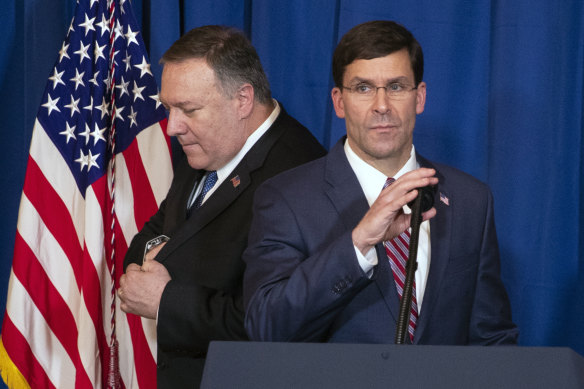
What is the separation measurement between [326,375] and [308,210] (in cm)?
88

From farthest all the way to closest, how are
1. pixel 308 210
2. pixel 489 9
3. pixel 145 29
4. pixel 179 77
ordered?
pixel 145 29 → pixel 489 9 → pixel 179 77 → pixel 308 210

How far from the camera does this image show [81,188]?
292 cm

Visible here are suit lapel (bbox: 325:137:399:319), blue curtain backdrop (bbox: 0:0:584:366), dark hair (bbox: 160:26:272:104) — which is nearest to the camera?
suit lapel (bbox: 325:137:399:319)

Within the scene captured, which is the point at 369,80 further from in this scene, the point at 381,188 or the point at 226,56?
the point at 226,56

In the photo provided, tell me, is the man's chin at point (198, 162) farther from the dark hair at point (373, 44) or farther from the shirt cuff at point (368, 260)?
the shirt cuff at point (368, 260)

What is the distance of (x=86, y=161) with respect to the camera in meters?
2.92

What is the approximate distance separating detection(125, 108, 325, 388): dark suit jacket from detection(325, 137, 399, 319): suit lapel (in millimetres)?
425

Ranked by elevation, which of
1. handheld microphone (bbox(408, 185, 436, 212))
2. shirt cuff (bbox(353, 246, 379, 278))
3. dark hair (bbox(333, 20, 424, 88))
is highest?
dark hair (bbox(333, 20, 424, 88))

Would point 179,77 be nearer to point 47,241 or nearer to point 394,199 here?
point 47,241

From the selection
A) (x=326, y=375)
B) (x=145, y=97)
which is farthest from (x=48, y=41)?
(x=326, y=375)

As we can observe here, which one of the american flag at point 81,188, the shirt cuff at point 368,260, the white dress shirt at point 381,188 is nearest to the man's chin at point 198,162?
the american flag at point 81,188

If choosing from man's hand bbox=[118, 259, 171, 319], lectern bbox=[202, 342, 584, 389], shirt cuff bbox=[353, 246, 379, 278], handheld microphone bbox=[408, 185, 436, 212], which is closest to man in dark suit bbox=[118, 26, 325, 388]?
man's hand bbox=[118, 259, 171, 319]

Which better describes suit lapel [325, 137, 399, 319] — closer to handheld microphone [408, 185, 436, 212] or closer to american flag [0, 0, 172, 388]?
handheld microphone [408, 185, 436, 212]

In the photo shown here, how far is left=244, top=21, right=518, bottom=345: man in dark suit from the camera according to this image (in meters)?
1.66
